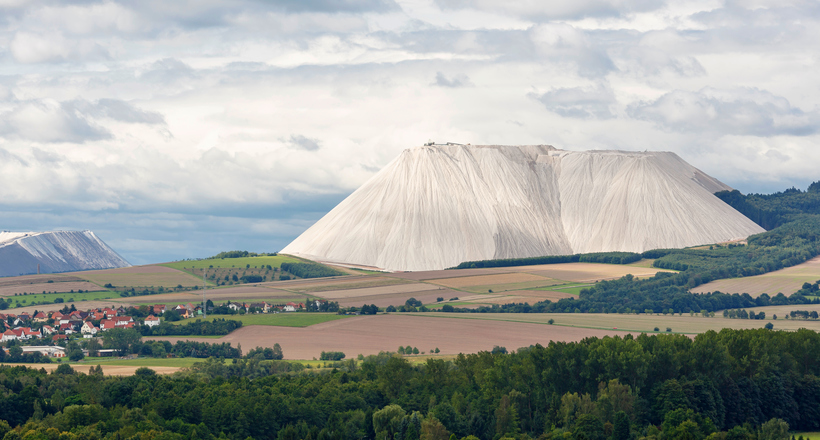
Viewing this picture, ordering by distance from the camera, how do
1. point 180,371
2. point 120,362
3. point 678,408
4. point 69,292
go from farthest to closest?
1. point 69,292
2. point 120,362
3. point 180,371
4. point 678,408

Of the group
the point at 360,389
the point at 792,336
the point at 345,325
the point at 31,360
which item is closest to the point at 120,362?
the point at 31,360

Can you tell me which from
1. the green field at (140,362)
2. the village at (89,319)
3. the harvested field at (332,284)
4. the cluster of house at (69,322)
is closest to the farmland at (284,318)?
the village at (89,319)

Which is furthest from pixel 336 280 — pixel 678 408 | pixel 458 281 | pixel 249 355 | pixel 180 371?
pixel 678 408

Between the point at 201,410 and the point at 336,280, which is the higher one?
the point at 336,280

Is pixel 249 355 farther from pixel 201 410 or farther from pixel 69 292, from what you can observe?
pixel 69 292

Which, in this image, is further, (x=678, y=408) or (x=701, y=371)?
(x=701, y=371)

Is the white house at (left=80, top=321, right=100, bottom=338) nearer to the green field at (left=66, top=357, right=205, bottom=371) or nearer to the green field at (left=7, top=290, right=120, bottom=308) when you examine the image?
the green field at (left=66, top=357, right=205, bottom=371)

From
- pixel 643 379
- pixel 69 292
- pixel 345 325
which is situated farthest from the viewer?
pixel 69 292

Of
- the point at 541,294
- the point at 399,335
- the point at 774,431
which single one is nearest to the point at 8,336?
the point at 399,335
